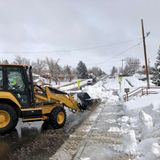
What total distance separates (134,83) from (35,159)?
71263 millimetres

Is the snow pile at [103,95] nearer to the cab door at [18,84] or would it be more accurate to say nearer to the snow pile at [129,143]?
the cab door at [18,84]

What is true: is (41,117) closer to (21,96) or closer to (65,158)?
(21,96)

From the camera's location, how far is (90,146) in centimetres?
999

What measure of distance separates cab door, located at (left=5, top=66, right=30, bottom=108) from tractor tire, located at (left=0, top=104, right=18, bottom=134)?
709 millimetres

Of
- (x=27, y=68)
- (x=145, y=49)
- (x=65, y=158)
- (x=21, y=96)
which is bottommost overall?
(x=65, y=158)

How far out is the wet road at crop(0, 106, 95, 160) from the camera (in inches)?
354

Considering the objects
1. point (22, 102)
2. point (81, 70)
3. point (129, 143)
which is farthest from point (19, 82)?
point (81, 70)

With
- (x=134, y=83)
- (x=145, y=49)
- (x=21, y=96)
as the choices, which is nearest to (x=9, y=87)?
(x=21, y=96)

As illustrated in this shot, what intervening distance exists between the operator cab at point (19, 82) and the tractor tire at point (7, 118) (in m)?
0.67

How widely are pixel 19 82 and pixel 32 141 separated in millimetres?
2656

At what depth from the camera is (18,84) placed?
12672mm

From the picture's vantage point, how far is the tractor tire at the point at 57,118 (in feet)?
45.7

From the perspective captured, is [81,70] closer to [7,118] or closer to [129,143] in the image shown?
[7,118]

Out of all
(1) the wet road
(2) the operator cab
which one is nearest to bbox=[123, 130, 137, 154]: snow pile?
(1) the wet road
